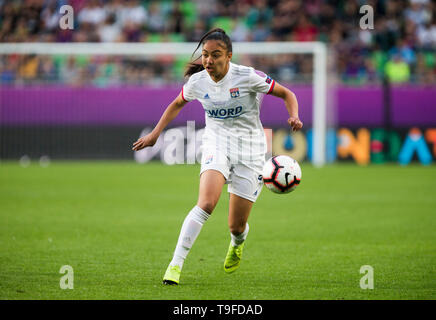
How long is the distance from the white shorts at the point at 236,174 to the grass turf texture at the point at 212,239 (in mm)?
820

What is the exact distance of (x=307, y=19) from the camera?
2464 centimetres

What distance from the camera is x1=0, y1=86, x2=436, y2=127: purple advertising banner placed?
21672 mm

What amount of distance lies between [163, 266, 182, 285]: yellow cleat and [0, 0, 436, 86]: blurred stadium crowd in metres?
15.5

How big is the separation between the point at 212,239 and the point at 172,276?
129 inches

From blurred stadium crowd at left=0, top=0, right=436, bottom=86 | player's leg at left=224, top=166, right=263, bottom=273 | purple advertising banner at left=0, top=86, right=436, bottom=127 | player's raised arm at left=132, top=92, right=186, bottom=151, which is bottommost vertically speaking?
player's leg at left=224, top=166, right=263, bottom=273

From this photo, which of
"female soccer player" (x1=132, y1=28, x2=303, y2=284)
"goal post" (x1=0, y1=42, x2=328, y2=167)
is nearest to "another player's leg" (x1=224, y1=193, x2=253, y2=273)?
"female soccer player" (x1=132, y1=28, x2=303, y2=284)

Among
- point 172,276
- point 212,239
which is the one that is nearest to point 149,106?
point 212,239

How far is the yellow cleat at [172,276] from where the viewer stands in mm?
6692

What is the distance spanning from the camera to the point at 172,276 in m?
6.71

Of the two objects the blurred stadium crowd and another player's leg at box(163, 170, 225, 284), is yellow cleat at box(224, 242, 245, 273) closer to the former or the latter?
another player's leg at box(163, 170, 225, 284)

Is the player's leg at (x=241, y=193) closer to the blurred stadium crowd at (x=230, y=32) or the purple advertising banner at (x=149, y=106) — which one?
the purple advertising banner at (x=149, y=106)

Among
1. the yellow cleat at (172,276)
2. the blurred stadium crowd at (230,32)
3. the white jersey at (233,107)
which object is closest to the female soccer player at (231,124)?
the white jersey at (233,107)
